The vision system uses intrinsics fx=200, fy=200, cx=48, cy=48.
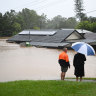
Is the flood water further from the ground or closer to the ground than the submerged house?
closer to the ground

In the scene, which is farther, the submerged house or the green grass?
the submerged house

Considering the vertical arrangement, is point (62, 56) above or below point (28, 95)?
above


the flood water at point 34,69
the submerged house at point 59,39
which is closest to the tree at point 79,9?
the submerged house at point 59,39

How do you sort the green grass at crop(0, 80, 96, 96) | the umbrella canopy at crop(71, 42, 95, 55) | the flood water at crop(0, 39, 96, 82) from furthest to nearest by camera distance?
the flood water at crop(0, 39, 96, 82) < the umbrella canopy at crop(71, 42, 95, 55) < the green grass at crop(0, 80, 96, 96)

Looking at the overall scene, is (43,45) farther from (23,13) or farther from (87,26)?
(23,13)

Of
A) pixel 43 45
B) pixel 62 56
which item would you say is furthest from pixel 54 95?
pixel 43 45

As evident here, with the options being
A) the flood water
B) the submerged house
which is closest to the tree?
the submerged house

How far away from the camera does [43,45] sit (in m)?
34.0

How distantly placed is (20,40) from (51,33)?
23.6ft

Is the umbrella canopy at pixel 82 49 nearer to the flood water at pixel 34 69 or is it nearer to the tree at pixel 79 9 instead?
the flood water at pixel 34 69

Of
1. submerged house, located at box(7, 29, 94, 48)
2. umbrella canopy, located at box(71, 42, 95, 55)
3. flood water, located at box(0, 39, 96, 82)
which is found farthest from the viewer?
submerged house, located at box(7, 29, 94, 48)

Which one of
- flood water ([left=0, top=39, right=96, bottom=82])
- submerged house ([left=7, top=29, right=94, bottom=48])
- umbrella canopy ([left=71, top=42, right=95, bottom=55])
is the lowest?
flood water ([left=0, top=39, right=96, bottom=82])

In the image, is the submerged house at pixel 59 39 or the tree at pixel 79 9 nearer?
the submerged house at pixel 59 39

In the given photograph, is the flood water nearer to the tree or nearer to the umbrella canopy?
the umbrella canopy
